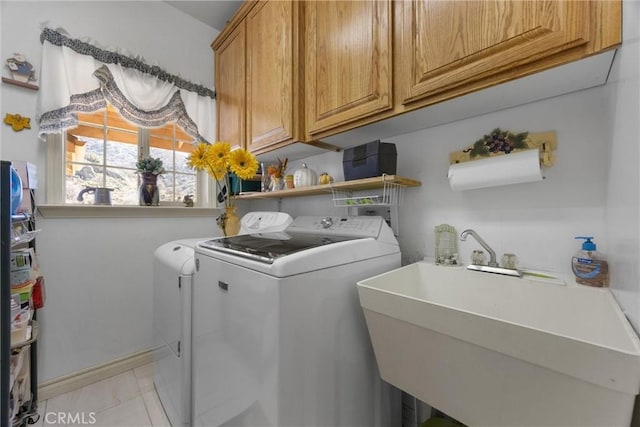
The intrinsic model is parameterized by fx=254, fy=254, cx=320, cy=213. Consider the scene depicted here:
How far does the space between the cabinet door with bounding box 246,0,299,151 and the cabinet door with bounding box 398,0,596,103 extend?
696 millimetres

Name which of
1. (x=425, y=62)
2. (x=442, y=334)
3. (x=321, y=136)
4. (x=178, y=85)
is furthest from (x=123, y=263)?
(x=425, y=62)

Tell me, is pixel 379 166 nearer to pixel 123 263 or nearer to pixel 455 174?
pixel 455 174

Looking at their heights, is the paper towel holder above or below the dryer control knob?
above

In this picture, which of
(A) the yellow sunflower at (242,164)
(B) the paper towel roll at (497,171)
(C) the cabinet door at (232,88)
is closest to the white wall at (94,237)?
(C) the cabinet door at (232,88)

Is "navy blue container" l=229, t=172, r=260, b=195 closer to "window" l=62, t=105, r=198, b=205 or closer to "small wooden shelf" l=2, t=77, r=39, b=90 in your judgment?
"window" l=62, t=105, r=198, b=205

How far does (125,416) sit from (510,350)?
79.5 inches

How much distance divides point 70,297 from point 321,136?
1998 millimetres

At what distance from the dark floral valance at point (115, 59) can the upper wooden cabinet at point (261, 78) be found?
23cm

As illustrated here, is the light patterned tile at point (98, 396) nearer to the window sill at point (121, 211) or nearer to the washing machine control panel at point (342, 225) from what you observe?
the window sill at point (121, 211)

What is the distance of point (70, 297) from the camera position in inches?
67.8

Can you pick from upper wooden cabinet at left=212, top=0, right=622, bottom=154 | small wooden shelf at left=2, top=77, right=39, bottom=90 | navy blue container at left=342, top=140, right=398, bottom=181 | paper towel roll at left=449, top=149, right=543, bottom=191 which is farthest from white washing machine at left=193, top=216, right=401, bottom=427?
small wooden shelf at left=2, top=77, right=39, bottom=90

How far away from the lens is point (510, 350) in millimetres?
611

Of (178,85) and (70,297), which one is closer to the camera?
(70,297)

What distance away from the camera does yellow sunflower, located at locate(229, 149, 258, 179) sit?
1.55m
